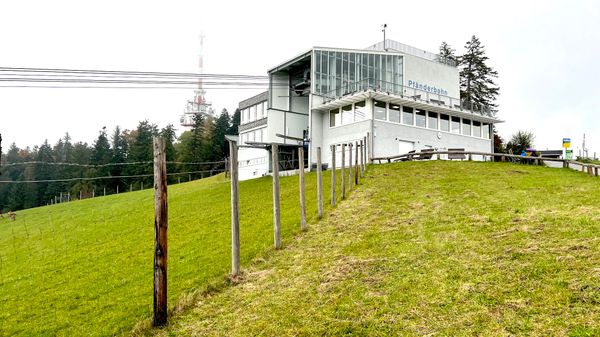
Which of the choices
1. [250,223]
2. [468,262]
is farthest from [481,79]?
[468,262]

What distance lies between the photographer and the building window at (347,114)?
32000 mm

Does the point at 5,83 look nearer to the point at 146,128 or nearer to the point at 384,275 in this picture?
the point at 384,275

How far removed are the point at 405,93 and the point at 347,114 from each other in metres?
6.01

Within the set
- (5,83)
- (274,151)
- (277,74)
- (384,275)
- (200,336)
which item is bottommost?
(200,336)

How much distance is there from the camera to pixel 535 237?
766 cm

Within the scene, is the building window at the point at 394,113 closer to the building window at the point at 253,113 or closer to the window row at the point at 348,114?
the window row at the point at 348,114

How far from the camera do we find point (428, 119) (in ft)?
112

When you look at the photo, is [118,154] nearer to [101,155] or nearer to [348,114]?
[101,155]

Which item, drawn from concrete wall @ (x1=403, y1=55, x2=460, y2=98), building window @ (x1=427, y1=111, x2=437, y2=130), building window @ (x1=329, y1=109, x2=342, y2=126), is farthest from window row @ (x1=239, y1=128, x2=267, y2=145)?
building window @ (x1=427, y1=111, x2=437, y2=130)

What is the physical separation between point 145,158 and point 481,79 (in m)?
51.8

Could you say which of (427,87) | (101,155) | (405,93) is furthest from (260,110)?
(101,155)

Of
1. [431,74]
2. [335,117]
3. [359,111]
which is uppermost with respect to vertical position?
[431,74]

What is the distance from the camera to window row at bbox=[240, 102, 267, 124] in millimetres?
41500

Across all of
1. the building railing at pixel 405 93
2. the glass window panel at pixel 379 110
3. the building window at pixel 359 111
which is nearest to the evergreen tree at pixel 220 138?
the building railing at pixel 405 93
